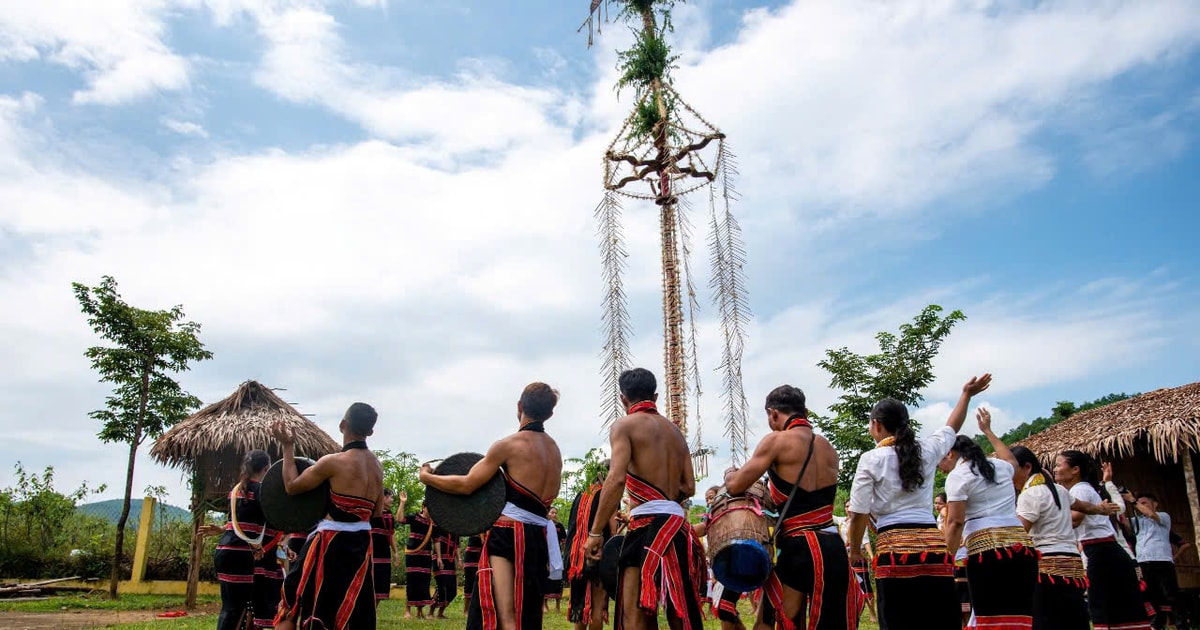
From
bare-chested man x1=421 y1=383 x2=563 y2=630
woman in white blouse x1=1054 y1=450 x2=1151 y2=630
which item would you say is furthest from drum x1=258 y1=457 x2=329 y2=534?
woman in white blouse x1=1054 y1=450 x2=1151 y2=630

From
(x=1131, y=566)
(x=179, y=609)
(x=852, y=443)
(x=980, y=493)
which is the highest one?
(x=852, y=443)

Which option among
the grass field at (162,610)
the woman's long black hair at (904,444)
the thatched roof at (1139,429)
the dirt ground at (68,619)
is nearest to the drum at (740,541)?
the woman's long black hair at (904,444)

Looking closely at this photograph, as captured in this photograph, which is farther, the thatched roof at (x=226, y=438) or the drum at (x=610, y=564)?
the thatched roof at (x=226, y=438)

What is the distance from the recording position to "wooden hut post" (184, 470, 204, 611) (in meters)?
13.2

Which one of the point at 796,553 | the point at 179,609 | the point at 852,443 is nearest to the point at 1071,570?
the point at 796,553

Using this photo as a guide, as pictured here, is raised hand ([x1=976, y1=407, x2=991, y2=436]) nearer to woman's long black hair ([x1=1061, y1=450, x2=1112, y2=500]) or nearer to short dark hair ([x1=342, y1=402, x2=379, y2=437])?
woman's long black hair ([x1=1061, y1=450, x2=1112, y2=500])

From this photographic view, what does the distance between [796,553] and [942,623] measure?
3.29 ft

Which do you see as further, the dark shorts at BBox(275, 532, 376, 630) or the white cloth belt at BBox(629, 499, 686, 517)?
the dark shorts at BBox(275, 532, 376, 630)

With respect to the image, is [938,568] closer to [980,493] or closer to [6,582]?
[980,493]

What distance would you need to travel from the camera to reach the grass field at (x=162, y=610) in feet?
Result: 34.8

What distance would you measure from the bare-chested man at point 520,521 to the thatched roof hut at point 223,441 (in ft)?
40.6

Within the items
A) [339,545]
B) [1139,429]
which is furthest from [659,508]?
[1139,429]

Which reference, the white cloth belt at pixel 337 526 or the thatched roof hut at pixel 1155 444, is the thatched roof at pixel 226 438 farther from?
the thatched roof hut at pixel 1155 444

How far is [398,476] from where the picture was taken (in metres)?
23.2
